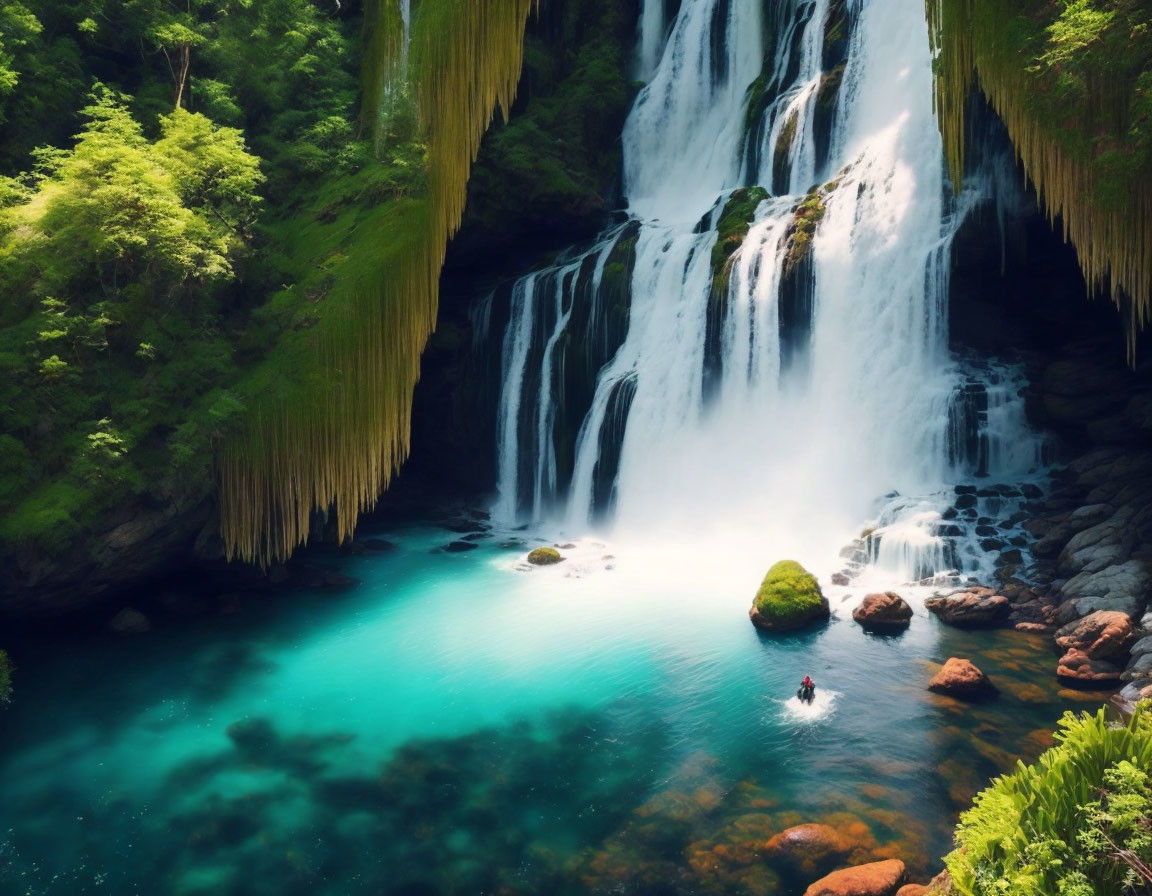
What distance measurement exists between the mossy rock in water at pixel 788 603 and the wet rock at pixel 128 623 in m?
12.2

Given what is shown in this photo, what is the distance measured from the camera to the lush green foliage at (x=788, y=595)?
14805mm

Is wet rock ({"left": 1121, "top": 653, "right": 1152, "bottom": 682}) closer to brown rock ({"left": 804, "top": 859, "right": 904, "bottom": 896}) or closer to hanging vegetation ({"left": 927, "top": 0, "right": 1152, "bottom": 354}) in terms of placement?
hanging vegetation ({"left": 927, "top": 0, "right": 1152, "bottom": 354})

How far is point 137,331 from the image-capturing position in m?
14.9

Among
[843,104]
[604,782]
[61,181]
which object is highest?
[843,104]

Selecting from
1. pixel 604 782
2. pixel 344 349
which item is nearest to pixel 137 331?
pixel 344 349

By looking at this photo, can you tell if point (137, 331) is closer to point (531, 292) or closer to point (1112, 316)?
point (531, 292)

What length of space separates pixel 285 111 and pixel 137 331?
27.4ft

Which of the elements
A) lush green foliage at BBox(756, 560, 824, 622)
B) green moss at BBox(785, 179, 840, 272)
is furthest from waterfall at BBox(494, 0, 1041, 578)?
lush green foliage at BBox(756, 560, 824, 622)

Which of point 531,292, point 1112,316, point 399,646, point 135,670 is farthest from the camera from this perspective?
point 531,292

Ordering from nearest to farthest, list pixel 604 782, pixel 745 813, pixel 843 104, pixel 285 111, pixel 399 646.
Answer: pixel 745 813
pixel 604 782
pixel 399 646
pixel 285 111
pixel 843 104

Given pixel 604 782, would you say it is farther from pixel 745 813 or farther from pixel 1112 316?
pixel 1112 316

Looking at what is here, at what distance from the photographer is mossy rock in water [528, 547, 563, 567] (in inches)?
771

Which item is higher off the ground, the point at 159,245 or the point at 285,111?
the point at 285,111

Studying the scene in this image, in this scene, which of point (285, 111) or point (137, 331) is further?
point (285, 111)
